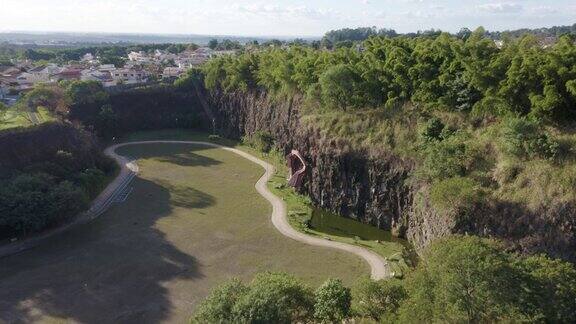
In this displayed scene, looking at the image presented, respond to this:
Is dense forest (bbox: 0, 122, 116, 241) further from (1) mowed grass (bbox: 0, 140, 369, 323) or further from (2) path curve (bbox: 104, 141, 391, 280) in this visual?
(2) path curve (bbox: 104, 141, 391, 280)

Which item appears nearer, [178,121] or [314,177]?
[314,177]

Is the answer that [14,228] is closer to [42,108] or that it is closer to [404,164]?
[42,108]

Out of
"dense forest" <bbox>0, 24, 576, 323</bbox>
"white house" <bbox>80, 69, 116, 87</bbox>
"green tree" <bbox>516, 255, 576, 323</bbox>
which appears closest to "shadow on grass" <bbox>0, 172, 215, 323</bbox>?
"dense forest" <bbox>0, 24, 576, 323</bbox>

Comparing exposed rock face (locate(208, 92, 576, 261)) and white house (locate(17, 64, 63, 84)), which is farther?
white house (locate(17, 64, 63, 84))

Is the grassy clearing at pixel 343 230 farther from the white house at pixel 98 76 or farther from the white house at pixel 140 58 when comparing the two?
the white house at pixel 140 58

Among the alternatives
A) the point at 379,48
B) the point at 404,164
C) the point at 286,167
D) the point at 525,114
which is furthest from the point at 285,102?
the point at 525,114

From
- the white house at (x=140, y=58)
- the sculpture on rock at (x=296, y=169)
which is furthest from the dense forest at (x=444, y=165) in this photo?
the white house at (x=140, y=58)
